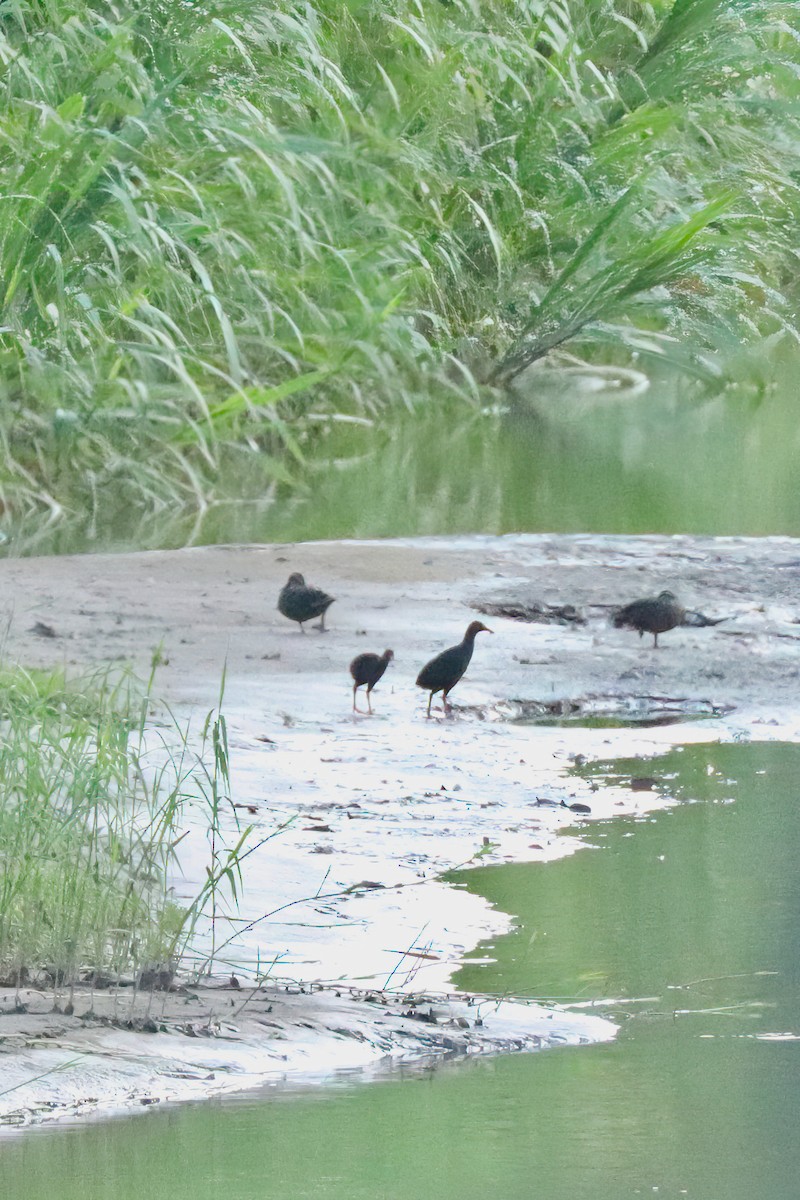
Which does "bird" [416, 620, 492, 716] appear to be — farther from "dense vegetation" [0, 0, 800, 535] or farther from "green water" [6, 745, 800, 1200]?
"green water" [6, 745, 800, 1200]

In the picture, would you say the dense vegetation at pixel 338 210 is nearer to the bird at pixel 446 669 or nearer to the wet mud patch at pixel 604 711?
the bird at pixel 446 669

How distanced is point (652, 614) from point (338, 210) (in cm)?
224

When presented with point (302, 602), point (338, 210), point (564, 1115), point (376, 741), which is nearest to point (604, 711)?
point (376, 741)

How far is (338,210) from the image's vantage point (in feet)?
25.3

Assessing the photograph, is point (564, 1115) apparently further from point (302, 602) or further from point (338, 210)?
point (338, 210)

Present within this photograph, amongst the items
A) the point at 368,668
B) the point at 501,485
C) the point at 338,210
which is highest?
the point at 338,210

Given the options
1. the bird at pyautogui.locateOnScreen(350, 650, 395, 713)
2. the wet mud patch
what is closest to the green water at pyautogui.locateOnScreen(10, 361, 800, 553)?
the bird at pyautogui.locateOnScreen(350, 650, 395, 713)

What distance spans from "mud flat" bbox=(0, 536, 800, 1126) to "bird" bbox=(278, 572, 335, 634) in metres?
0.10

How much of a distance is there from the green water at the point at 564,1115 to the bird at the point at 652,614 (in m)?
2.97

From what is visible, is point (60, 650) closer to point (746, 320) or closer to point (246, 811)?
point (246, 811)

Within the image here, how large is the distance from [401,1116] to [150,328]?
383 centimetres

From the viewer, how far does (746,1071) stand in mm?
2678

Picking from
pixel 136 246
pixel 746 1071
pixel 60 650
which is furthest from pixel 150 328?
pixel 746 1071

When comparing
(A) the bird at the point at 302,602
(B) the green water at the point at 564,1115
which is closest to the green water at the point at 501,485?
(A) the bird at the point at 302,602
